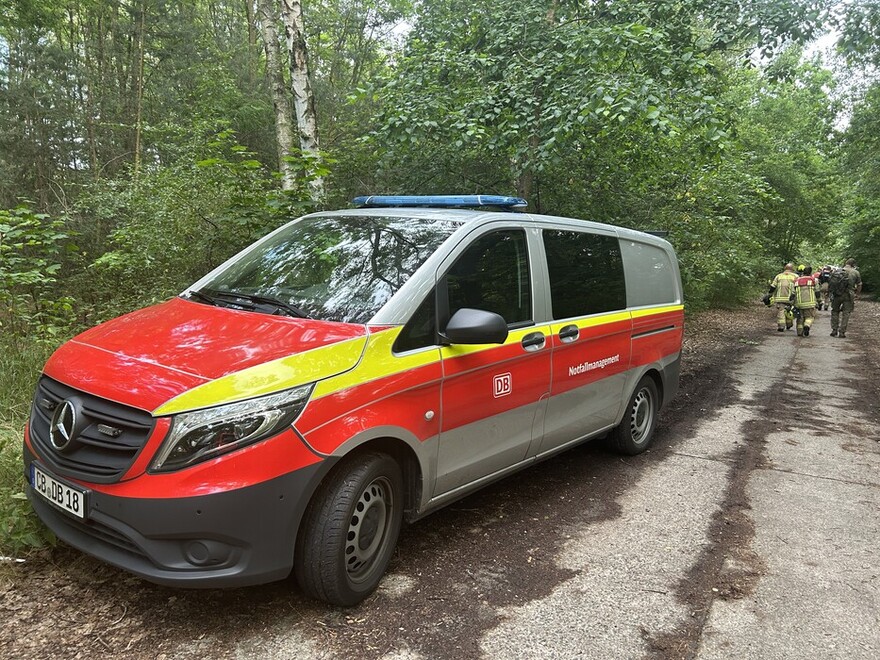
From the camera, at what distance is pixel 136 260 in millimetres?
7371

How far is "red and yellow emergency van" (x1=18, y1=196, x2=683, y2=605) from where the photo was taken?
2.41 metres

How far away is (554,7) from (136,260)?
7.12 m

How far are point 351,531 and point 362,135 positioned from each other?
9510 millimetres

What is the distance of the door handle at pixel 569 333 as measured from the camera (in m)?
4.11

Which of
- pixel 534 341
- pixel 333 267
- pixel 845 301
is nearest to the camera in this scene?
pixel 333 267

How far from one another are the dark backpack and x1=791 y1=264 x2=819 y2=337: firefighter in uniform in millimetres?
425

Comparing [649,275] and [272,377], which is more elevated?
[649,275]

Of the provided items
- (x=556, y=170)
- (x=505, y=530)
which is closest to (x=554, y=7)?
(x=556, y=170)

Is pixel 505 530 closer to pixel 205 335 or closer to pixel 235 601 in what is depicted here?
pixel 235 601

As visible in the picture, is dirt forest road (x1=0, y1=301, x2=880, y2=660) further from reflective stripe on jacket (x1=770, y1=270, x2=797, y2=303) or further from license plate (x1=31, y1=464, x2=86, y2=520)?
reflective stripe on jacket (x1=770, y1=270, x2=797, y2=303)

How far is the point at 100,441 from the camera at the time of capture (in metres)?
2.50

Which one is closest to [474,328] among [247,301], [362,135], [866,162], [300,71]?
[247,301]

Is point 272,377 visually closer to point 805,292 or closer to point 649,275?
point 649,275

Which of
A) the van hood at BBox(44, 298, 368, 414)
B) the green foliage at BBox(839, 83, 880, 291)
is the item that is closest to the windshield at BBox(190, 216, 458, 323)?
the van hood at BBox(44, 298, 368, 414)
